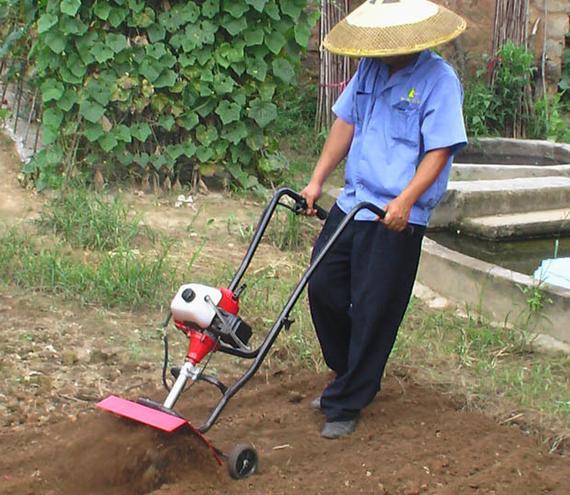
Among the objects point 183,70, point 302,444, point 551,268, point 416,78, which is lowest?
point 551,268

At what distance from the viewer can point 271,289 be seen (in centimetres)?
605

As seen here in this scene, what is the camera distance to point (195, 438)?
12.4ft

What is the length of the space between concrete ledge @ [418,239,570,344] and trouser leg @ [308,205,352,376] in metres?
1.50

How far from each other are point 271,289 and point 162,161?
6.38 ft

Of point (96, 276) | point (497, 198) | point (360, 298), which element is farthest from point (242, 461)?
point (497, 198)

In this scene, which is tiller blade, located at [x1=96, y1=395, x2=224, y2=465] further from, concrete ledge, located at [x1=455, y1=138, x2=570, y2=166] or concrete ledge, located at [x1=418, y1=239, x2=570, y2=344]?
concrete ledge, located at [x1=455, y1=138, x2=570, y2=166]

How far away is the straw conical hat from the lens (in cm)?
402

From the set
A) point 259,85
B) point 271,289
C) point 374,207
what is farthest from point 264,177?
point 374,207

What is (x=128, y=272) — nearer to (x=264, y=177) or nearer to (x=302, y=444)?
(x=302, y=444)

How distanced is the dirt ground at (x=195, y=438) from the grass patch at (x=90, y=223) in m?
0.88

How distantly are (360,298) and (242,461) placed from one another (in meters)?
0.85

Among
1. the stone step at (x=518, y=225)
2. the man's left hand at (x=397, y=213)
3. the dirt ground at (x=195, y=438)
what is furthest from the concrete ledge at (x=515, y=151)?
the man's left hand at (x=397, y=213)

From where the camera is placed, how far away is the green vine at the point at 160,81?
24.0 feet

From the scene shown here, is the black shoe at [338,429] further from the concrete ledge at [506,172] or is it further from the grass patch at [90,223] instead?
the concrete ledge at [506,172]
